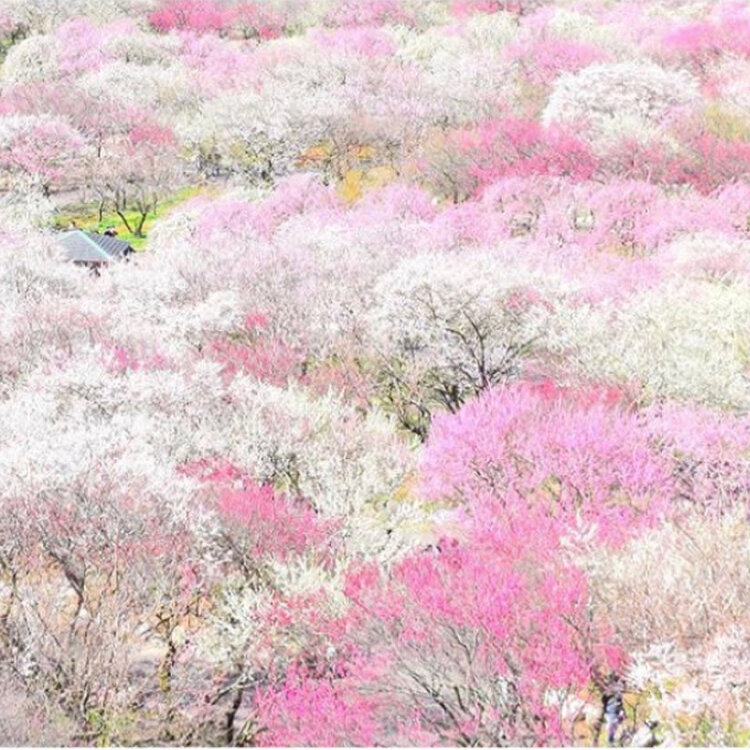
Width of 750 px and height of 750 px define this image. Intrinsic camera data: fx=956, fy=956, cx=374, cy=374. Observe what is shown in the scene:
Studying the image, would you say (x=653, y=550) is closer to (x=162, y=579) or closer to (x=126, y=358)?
(x=162, y=579)

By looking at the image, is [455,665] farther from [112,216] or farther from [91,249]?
[112,216]

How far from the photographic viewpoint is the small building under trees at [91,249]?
150 feet

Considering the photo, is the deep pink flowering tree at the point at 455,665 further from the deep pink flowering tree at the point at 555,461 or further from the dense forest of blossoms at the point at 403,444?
the deep pink flowering tree at the point at 555,461

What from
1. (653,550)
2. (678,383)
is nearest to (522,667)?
(653,550)

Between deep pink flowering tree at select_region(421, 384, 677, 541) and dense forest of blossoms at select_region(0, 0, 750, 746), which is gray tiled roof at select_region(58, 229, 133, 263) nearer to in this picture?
dense forest of blossoms at select_region(0, 0, 750, 746)

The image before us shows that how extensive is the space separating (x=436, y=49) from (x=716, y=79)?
80.5 ft

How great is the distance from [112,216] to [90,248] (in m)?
14.6

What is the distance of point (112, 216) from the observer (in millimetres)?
60562

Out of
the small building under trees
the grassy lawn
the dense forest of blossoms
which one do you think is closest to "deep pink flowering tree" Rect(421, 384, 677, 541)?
the dense forest of blossoms

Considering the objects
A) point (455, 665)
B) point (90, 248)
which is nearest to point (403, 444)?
point (455, 665)

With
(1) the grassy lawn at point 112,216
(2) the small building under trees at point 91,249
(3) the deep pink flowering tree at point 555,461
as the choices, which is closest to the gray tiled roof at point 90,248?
(2) the small building under trees at point 91,249

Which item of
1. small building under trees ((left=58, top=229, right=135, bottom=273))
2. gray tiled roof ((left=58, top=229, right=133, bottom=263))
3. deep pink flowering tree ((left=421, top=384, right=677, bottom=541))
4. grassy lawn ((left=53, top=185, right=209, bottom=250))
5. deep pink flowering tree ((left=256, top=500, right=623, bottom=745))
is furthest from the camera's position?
grassy lawn ((left=53, top=185, right=209, bottom=250))

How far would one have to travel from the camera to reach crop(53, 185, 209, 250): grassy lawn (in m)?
57.7

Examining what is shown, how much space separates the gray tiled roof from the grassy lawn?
23.2ft
